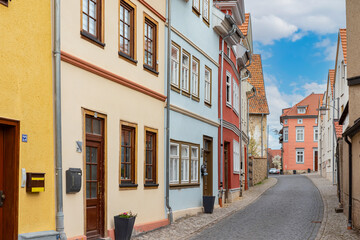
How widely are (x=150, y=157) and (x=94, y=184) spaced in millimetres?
3528

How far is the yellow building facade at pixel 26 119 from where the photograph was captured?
841 cm

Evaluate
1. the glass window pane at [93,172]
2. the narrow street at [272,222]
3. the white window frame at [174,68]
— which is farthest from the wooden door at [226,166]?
the glass window pane at [93,172]

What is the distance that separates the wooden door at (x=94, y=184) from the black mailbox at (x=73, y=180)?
867 millimetres

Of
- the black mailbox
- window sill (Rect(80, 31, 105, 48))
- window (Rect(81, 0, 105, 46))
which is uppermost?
window (Rect(81, 0, 105, 46))

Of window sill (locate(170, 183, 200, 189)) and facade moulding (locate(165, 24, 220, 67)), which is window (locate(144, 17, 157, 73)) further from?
window sill (locate(170, 183, 200, 189))

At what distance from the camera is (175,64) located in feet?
56.1

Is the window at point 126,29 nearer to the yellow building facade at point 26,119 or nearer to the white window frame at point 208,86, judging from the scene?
the yellow building facade at point 26,119

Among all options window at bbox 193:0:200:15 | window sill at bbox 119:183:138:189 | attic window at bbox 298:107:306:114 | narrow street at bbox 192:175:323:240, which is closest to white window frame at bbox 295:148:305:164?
attic window at bbox 298:107:306:114

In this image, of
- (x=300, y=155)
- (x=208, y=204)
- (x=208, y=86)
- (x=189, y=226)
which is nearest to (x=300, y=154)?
(x=300, y=155)

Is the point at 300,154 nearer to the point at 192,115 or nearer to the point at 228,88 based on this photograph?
the point at 228,88

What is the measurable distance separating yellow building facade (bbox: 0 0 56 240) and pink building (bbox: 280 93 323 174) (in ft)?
239

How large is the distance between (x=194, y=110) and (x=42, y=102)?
9.99 meters

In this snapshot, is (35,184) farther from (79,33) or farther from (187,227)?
(187,227)

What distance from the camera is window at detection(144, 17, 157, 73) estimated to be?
14578 millimetres
